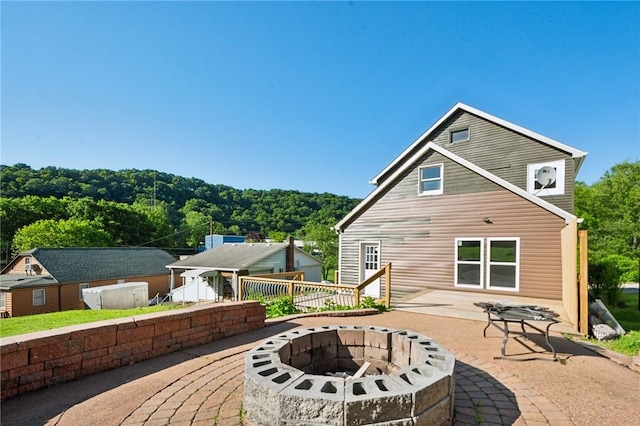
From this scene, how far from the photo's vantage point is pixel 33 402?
290 centimetres

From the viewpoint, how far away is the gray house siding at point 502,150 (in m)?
10.9

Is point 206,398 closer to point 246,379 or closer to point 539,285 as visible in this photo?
point 246,379

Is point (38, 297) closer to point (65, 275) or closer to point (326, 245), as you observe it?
point (65, 275)

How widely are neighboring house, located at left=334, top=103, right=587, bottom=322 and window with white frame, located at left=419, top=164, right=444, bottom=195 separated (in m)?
0.04

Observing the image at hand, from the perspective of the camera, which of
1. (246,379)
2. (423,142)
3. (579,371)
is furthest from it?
(423,142)

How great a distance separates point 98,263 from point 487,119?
100ft

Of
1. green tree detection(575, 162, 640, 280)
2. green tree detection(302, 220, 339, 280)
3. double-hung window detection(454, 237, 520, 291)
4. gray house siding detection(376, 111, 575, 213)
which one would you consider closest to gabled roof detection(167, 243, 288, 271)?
green tree detection(302, 220, 339, 280)

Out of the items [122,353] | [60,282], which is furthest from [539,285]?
[60,282]

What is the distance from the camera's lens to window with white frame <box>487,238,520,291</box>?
9320 millimetres

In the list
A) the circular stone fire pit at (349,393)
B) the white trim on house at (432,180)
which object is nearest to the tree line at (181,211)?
the white trim on house at (432,180)

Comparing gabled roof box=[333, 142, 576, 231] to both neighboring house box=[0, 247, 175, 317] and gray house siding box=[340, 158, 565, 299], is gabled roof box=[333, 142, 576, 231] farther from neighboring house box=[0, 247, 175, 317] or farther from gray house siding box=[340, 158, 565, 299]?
neighboring house box=[0, 247, 175, 317]

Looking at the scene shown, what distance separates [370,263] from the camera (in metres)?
11.9

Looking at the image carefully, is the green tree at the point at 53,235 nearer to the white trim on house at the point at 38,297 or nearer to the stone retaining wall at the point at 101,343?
the white trim on house at the point at 38,297

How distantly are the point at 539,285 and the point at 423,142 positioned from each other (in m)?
7.96
